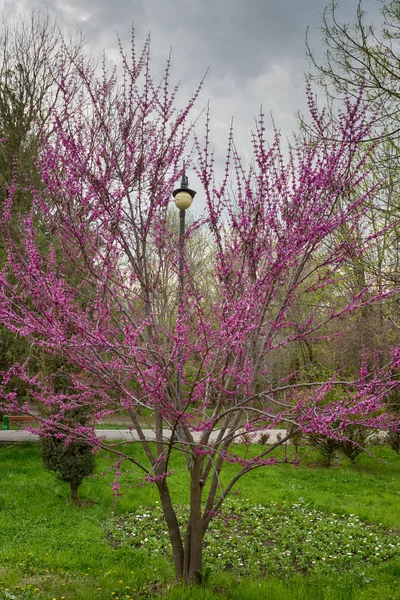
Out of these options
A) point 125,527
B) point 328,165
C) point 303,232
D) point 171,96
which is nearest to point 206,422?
point 303,232

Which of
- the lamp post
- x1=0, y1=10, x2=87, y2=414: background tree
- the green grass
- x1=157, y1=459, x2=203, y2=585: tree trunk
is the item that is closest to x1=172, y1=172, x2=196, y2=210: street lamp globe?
the lamp post

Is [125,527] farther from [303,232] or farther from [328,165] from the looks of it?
[328,165]

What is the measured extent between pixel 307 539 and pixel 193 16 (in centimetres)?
562

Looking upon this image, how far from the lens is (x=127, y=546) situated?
493cm

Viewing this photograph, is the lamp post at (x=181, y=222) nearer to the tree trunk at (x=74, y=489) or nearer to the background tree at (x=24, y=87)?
the tree trunk at (x=74, y=489)

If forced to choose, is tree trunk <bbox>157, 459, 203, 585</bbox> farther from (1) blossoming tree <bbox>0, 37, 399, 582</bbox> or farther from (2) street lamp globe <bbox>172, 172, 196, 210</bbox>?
(2) street lamp globe <bbox>172, 172, 196, 210</bbox>

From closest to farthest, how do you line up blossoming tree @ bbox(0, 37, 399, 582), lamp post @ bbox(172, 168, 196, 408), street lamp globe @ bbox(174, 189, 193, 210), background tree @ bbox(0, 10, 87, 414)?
blossoming tree @ bbox(0, 37, 399, 582), lamp post @ bbox(172, 168, 196, 408), street lamp globe @ bbox(174, 189, 193, 210), background tree @ bbox(0, 10, 87, 414)

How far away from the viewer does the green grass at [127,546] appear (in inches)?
144

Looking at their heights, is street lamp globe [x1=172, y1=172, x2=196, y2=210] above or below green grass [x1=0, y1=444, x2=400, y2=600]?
above

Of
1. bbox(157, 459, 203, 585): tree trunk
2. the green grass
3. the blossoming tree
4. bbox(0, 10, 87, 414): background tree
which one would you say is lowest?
the green grass

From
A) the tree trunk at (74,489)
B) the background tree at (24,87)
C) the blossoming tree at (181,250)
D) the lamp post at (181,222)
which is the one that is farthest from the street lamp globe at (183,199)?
the background tree at (24,87)

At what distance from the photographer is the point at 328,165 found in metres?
3.54

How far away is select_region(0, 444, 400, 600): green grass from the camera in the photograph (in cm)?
366

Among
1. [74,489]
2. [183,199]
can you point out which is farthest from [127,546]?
[183,199]
